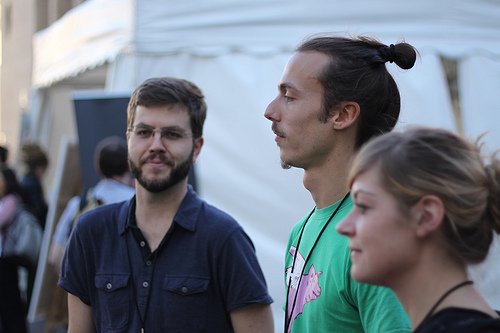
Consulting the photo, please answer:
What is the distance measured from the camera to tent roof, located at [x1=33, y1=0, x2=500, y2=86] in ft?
16.3

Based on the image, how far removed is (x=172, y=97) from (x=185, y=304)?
0.83 m

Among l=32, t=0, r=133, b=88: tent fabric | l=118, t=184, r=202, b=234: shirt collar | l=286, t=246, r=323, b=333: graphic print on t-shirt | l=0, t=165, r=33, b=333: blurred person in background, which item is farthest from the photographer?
l=0, t=165, r=33, b=333: blurred person in background

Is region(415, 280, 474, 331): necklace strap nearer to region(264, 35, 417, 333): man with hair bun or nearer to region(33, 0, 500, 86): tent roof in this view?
region(264, 35, 417, 333): man with hair bun

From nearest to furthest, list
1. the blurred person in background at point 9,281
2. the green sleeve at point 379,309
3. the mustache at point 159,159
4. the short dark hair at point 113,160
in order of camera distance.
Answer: the green sleeve at point 379,309 < the mustache at point 159,159 < the short dark hair at point 113,160 < the blurred person in background at point 9,281

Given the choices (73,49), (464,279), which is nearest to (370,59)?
(464,279)

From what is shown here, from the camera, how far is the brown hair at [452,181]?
3.87 ft

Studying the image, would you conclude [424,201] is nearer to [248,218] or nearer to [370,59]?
[370,59]

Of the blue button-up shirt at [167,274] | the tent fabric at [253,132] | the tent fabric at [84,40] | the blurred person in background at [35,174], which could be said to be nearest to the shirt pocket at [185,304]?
the blue button-up shirt at [167,274]

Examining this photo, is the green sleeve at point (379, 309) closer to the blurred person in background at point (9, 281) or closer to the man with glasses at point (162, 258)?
the man with glasses at point (162, 258)

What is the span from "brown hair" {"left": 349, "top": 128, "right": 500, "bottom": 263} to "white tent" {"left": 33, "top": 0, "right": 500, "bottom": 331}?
11.9 ft

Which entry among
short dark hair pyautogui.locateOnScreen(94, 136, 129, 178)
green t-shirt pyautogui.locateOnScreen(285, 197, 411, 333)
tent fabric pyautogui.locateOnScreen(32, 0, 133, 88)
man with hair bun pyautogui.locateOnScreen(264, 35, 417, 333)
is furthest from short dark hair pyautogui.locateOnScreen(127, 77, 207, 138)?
tent fabric pyautogui.locateOnScreen(32, 0, 133, 88)

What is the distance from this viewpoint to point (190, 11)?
5008 millimetres

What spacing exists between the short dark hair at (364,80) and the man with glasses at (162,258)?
67 centimetres

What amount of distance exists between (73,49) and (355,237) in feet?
18.7
